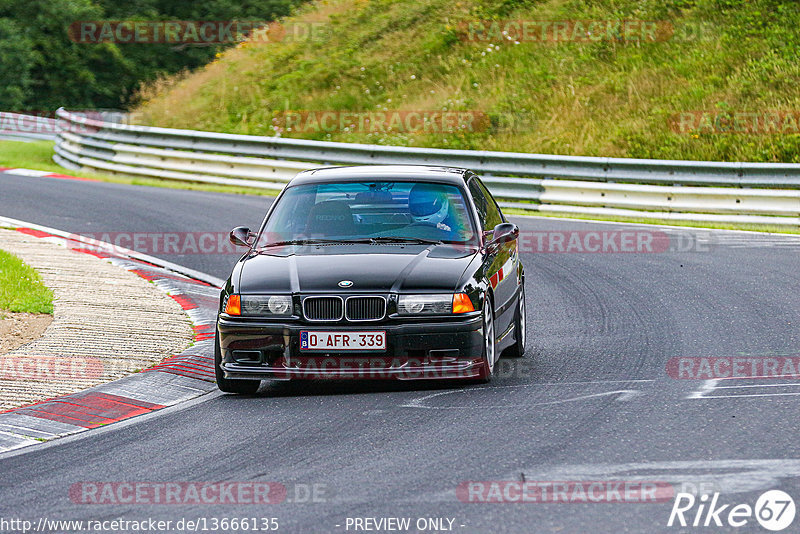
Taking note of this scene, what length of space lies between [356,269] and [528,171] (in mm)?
12995

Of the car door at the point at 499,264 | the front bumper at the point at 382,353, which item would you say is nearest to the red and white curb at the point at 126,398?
the front bumper at the point at 382,353

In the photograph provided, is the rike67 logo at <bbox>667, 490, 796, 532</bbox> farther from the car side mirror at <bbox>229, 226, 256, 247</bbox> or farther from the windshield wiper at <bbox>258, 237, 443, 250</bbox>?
the car side mirror at <bbox>229, 226, 256, 247</bbox>

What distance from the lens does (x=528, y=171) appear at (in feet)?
67.8

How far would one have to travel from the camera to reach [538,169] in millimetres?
20609

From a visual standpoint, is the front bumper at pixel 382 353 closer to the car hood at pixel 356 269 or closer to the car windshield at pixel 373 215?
the car hood at pixel 356 269

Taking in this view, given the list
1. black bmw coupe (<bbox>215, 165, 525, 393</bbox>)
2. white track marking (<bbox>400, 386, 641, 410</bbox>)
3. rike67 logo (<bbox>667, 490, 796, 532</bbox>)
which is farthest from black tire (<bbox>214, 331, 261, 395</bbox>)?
rike67 logo (<bbox>667, 490, 796, 532</bbox>)

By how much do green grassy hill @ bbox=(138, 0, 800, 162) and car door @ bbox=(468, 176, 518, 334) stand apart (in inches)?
508

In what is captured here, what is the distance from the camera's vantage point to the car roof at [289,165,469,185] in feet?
30.5

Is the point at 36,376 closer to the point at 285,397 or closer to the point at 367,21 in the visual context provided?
the point at 285,397

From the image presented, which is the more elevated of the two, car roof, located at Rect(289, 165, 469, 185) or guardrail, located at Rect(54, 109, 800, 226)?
car roof, located at Rect(289, 165, 469, 185)

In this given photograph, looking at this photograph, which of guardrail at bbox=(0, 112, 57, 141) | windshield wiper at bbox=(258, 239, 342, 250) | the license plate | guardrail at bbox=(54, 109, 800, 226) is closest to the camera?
the license plate

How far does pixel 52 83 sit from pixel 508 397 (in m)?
46.9

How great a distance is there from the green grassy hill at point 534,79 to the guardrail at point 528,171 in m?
2.84

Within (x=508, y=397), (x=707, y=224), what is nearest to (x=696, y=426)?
(x=508, y=397)
